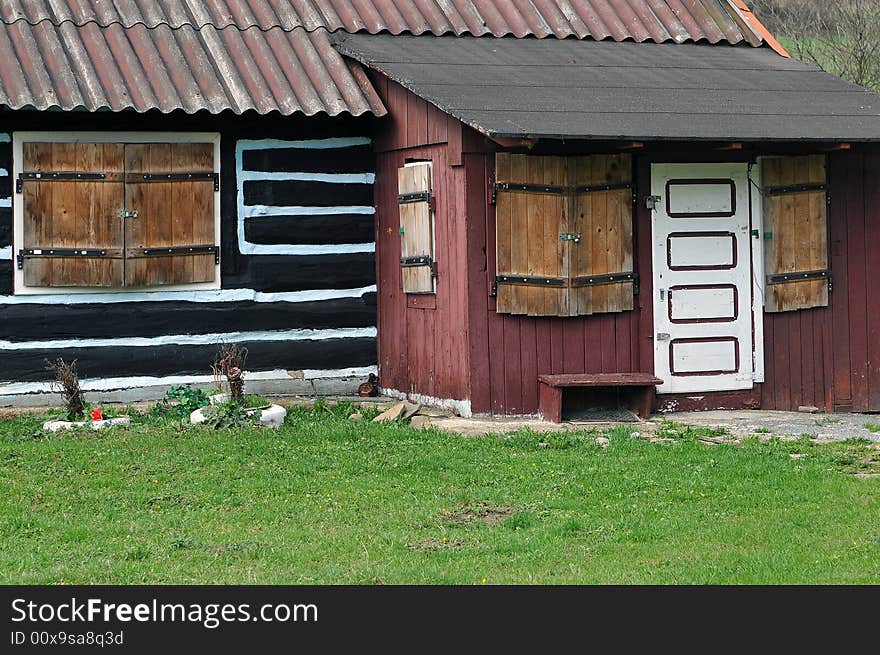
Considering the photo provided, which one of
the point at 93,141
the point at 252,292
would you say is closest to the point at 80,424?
the point at 252,292

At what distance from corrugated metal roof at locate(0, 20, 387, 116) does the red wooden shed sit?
0.39 m

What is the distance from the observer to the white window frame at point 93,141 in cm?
1252

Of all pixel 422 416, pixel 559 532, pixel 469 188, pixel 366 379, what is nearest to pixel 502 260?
pixel 469 188

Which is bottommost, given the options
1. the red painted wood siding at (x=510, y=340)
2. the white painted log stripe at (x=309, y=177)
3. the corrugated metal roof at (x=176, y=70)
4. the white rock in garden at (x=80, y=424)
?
the white rock in garden at (x=80, y=424)

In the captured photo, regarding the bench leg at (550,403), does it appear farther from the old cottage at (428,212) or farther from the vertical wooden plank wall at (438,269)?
the vertical wooden plank wall at (438,269)

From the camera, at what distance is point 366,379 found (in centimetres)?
1377

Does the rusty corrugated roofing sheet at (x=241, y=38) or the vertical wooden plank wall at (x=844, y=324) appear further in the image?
the vertical wooden plank wall at (x=844, y=324)

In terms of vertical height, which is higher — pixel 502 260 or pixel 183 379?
pixel 502 260

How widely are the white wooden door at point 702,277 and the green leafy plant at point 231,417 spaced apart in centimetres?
354

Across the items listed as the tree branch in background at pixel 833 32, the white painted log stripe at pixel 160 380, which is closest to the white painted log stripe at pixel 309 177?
the white painted log stripe at pixel 160 380
